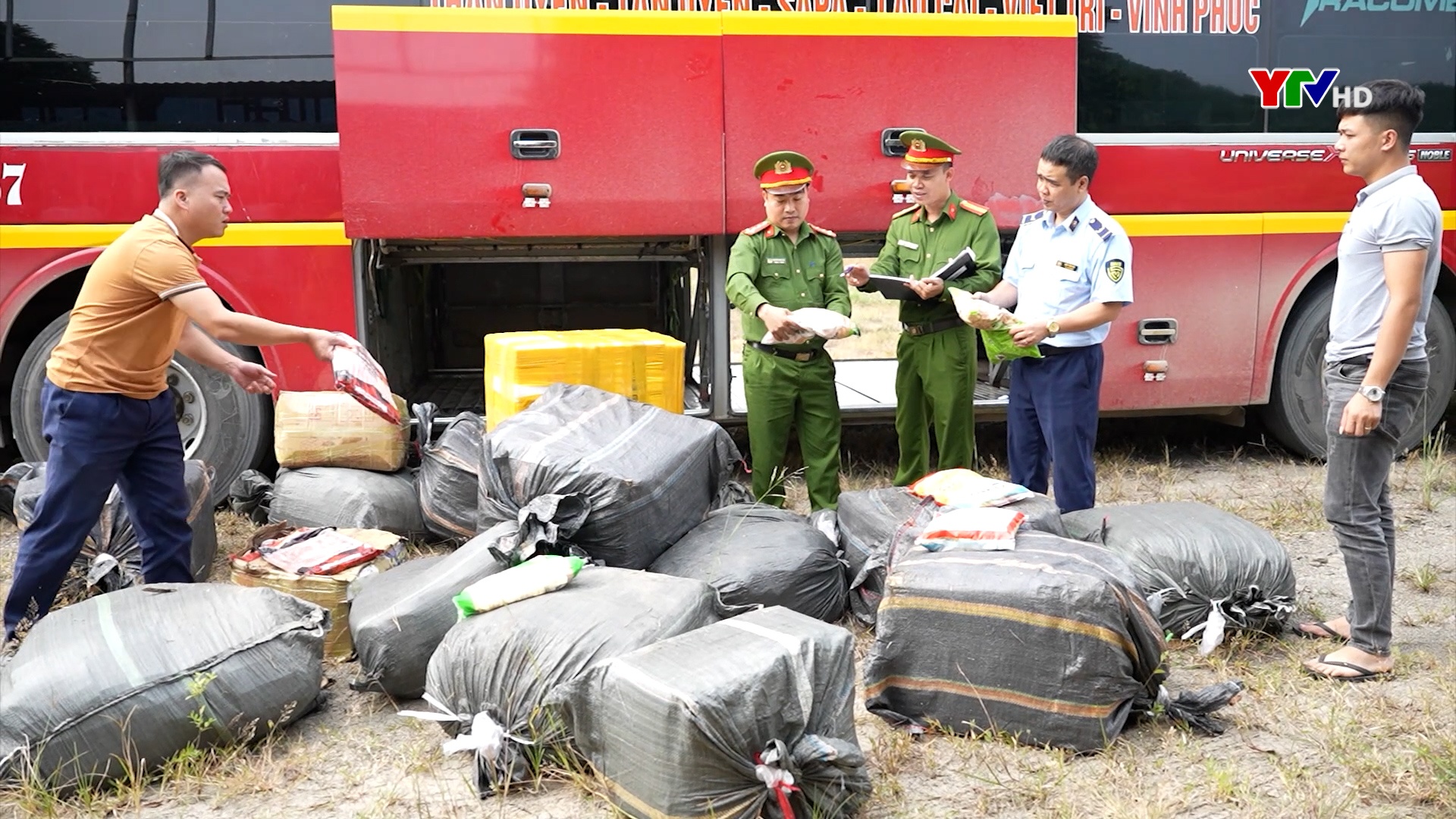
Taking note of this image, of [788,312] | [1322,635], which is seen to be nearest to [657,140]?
[788,312]

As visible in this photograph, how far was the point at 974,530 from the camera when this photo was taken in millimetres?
3381

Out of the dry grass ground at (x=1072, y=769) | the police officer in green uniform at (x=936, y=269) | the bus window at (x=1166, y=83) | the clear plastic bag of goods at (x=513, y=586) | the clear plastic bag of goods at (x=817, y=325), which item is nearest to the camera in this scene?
the dry grass ground at (x=1072, y=769)

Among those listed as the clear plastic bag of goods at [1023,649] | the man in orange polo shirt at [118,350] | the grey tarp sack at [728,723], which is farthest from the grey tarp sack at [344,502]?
the clear plastic bag of goods at [1023,649]

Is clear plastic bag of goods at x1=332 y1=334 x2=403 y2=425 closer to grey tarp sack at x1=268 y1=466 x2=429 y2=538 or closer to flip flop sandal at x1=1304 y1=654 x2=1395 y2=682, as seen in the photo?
grey tarp sack at x1=268 y1=466 x2=429 y2=538

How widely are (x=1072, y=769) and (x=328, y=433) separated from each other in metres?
3.28

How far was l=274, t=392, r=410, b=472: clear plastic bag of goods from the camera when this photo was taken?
4949mm

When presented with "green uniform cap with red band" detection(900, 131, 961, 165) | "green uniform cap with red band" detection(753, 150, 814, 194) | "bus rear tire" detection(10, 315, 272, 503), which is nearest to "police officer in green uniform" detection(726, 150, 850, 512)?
"green uniform cap with red band" detection(753, 150, 814, 194)

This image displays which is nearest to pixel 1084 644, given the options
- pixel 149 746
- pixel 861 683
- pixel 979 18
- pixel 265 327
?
pixel 861 683

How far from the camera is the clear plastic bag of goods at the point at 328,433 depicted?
4.95 meters

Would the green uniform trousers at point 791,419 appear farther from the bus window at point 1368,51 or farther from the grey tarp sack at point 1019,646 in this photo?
the bus window at point 1368,51

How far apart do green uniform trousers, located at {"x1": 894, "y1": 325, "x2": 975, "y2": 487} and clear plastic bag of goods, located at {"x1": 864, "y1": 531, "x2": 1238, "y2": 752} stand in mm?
1607

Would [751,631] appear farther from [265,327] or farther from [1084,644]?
[265,327]

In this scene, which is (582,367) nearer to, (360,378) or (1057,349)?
(360,378)

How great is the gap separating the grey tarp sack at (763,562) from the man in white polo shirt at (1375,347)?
1487 mm
